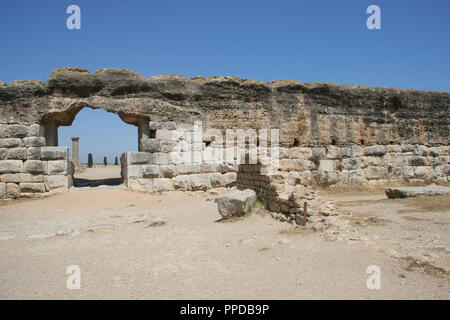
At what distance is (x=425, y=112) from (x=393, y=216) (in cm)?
825

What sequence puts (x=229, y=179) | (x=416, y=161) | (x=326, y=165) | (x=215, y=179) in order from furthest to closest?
(x=416, y=161) < (x=326, y=165) < (x=229, y=179) < (x=215, y=179)

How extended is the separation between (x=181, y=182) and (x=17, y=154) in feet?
14.6

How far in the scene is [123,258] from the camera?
3.98m

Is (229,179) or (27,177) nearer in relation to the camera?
(27,177)

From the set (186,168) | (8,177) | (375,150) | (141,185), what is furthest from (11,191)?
(375,150)

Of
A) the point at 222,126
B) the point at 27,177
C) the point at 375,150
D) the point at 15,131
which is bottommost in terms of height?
the point at 27,177

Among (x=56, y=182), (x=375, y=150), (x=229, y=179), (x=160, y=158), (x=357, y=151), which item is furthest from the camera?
(x=375, y=150)

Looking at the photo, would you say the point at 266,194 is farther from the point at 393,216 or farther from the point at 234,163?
the point at 234,163

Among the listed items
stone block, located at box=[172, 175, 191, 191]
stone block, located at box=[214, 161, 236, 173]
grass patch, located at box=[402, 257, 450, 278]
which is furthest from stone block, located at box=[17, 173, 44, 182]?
grass patch, located at box=[402, 257, 450, 278]

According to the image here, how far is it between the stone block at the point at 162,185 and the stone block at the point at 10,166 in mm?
3611

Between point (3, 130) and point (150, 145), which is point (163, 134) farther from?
point (3, 130)

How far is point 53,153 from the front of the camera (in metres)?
8.90

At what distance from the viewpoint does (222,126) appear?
403 inches

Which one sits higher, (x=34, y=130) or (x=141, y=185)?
(x=34, y=130)
